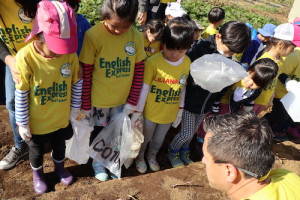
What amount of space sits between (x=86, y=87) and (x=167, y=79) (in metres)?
0.80

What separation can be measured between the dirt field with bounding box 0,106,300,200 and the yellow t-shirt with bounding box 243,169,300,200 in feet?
3.58

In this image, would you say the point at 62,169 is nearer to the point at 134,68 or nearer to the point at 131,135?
the point at 131,135

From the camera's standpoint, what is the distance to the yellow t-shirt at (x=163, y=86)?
7.79ft

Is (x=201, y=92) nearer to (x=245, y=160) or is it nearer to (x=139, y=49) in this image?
(x=139, y=49)

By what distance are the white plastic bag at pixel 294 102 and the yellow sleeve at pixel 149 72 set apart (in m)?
1.88

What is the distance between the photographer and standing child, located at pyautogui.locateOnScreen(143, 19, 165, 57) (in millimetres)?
2865

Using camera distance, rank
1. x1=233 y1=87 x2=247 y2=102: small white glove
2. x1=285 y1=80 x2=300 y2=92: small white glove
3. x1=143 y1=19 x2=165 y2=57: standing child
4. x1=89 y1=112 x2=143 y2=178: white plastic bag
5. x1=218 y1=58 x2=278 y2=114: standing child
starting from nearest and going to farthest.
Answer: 1. x1=89 y1=112 x2=143 y2=178: white plastic bag
2. x1=218 y1=58 x2=278 y2=114: standing child
3. x1=233 y1=87 x2=247 y2=102: small white glove
4. x1=143 y1=19 x2=165 y2=57: standing child
5. x1=285 y1=80 x2=300 y2=92: small white glove

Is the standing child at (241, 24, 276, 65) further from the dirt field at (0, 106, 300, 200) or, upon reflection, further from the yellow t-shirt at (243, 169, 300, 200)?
the yellow t-shirt at (243, 169, 300, 200)

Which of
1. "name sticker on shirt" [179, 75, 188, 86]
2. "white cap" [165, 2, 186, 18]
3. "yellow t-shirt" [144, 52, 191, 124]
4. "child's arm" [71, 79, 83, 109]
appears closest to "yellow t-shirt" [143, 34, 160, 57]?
"white cap" [165, 2, 186, 18]

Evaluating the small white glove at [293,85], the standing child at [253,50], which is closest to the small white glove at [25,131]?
the small white glove at [293,85]

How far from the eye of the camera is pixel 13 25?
1.85 meters

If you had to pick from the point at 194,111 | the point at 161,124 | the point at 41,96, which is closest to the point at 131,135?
the point at 161,124

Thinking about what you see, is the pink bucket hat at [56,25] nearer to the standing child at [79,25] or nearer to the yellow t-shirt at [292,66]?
the standing child at [79,25]

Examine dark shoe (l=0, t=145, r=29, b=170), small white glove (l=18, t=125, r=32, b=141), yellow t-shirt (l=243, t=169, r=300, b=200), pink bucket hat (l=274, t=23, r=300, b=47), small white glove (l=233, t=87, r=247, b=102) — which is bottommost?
dark shoe (l=0, t=145, r=29, b=170)
